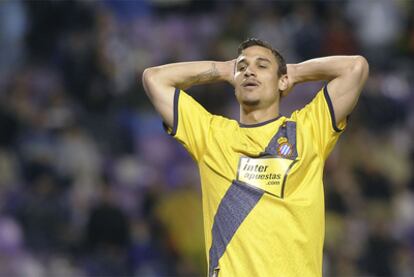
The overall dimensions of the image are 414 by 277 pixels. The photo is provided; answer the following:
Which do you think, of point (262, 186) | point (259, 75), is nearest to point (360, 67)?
point (259, 75)

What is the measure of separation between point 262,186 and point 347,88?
2.38 feet

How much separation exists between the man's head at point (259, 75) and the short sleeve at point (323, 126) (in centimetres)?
23

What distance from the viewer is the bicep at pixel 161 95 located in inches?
229

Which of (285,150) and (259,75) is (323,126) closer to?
(285,150)

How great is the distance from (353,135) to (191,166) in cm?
188

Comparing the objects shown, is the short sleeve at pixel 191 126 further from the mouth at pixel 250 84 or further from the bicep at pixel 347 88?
the bicep at pixel 347 88

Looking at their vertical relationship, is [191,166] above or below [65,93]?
below

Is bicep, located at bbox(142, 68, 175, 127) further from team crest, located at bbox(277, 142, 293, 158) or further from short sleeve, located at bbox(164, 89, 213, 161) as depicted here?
team crest, located at bbox(277, 142, 293, 158)

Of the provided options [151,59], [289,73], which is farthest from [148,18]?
[289,73]

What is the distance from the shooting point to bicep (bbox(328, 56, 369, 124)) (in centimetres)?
571

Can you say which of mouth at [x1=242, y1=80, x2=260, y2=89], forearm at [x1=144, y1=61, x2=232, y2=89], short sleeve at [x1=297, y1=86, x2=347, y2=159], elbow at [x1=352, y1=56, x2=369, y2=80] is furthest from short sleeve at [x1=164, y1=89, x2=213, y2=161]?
elbow at [x1=352, y1=56, x2=369, y2=80]

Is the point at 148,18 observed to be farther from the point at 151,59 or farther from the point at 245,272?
the point at 245,272

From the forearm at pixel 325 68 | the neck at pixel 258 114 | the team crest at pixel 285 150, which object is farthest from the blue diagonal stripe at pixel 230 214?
the forearm at pixel 325 68

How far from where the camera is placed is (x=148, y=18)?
1362 centimetres
